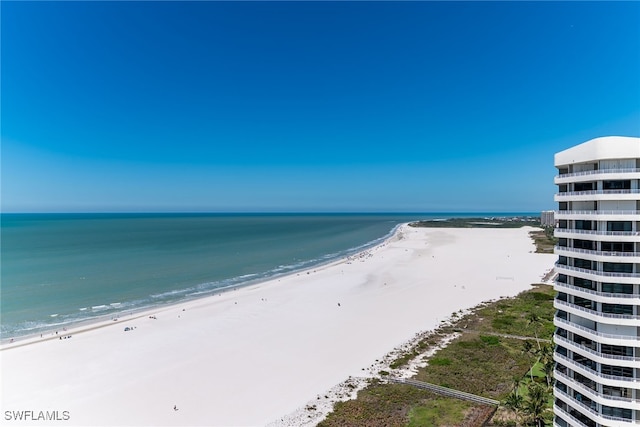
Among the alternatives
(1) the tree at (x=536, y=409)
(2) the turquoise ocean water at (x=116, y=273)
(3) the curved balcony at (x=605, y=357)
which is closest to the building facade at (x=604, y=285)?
(3) the curved balcony at (x=605, y=357)

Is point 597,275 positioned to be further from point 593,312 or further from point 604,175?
point 604,175

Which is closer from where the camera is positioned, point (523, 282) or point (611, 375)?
point (611, 375)

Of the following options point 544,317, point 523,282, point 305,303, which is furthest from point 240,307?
point 523,282

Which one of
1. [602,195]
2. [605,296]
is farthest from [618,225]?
[605,296]

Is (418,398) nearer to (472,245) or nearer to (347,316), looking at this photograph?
(347,316)

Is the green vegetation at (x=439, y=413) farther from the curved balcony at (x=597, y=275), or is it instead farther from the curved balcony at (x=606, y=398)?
the curved balcony at (x=597, y=275)

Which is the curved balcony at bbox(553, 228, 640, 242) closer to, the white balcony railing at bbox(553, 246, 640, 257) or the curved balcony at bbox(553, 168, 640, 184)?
the white balcony railing at bbox(553, 246, 640, 257)

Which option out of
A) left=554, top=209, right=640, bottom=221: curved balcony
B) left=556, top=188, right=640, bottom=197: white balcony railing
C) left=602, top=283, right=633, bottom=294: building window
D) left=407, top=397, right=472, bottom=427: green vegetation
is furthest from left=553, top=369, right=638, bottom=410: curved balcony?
left=556, top=188, right=640, bottom=197: white balcony railing
